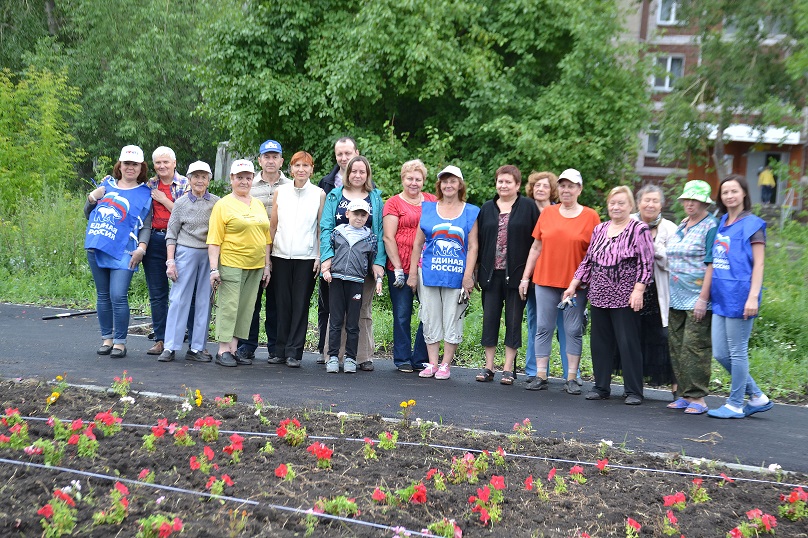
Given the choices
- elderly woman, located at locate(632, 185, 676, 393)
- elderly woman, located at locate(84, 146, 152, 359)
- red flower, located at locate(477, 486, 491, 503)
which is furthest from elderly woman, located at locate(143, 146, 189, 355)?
red flower, located at locate(477, 486, 491, 503)

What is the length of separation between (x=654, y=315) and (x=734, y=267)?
1.00 metres

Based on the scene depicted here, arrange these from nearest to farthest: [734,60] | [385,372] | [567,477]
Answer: [567,477] → [385,372] → [734,60]

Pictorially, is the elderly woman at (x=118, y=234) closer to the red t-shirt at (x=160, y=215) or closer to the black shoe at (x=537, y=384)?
the red t-shirt at (x=160, y=215)

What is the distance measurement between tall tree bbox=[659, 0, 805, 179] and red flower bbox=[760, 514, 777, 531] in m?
15.4

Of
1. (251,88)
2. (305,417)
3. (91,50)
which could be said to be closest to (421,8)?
(251,88)

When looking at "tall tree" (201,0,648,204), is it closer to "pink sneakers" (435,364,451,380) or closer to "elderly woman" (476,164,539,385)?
"elderly woman" (476,164,539,385)

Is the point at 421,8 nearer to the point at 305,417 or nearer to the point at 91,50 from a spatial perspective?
the point at 305,417

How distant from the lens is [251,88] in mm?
19625

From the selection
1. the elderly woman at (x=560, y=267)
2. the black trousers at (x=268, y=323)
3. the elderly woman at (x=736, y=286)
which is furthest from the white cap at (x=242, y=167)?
the elderly woman at (x=736, y=286)

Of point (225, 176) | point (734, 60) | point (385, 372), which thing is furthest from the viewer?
point (225, 176)

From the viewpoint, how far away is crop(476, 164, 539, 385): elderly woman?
28.1ft

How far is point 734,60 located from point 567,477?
54.4 ft

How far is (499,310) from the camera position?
8727mm

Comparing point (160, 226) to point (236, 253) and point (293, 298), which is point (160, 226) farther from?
point (293, 298)
